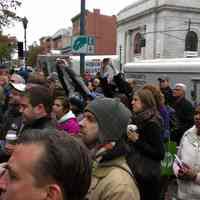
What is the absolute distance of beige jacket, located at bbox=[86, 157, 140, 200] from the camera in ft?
7.16

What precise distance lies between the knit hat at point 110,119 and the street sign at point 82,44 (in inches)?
265

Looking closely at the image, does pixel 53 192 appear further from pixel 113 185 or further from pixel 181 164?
pixel 181 164

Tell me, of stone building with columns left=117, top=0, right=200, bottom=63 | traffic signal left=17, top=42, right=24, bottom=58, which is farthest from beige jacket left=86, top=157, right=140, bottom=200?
stone building with columns left=117, top=0, right=200, bottom=63

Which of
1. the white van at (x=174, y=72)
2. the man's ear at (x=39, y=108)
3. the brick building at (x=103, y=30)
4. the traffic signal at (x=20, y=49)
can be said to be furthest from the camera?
the brick building at (x=103, y=30)

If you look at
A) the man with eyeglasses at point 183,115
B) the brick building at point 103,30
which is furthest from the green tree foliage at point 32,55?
the man with eyeglasses at point 183,115

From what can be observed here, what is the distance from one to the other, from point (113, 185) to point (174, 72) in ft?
31.4

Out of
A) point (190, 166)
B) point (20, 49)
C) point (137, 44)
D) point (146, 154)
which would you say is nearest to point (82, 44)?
point (146, 154)

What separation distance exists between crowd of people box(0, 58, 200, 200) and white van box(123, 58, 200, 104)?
4.06 m

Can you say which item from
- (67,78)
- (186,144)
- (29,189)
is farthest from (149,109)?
(29,189)

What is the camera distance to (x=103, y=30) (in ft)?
267

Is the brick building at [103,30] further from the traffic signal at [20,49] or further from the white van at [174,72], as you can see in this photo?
the white van at [174,72]

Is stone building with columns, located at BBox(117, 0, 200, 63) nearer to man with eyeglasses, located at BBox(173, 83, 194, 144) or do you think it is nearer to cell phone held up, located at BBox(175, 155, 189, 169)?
man with eyeglasses, located at BBox(173, 83, 194, 144)

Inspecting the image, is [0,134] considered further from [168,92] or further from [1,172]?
[168,92]

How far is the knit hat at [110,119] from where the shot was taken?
2.60 m
